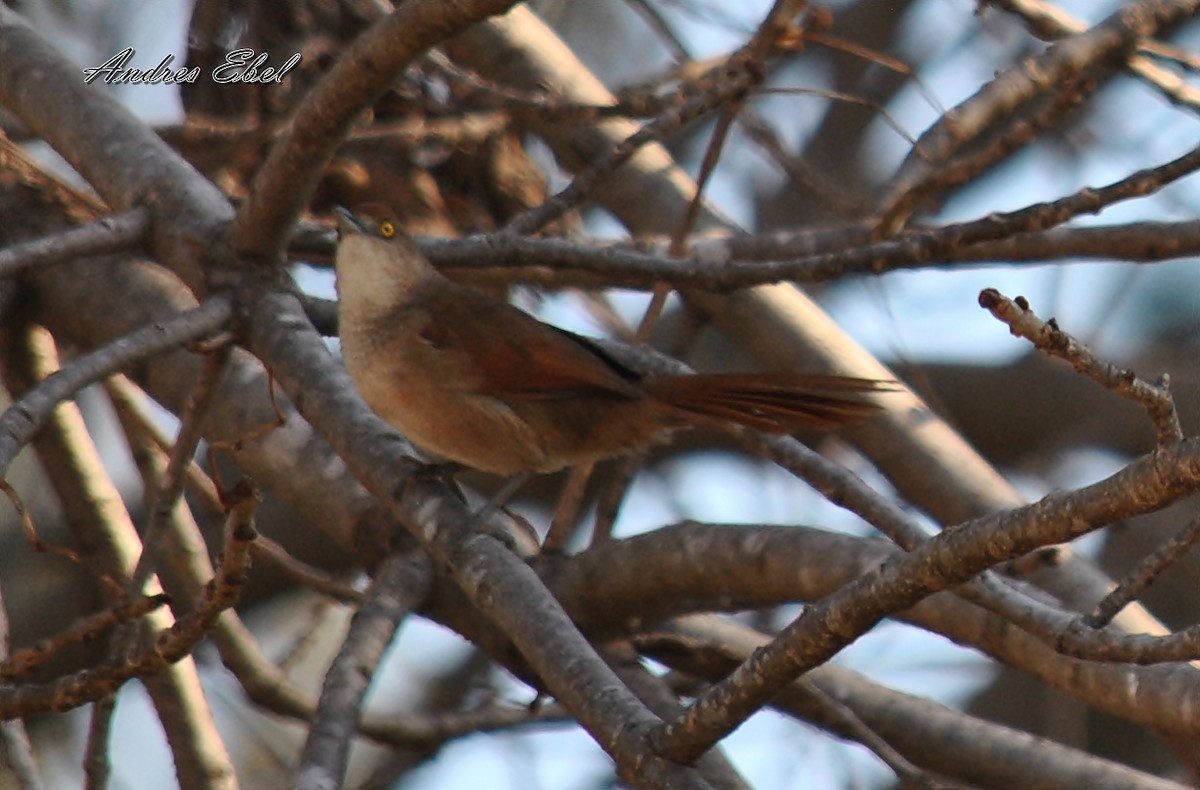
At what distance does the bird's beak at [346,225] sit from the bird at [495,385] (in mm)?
131

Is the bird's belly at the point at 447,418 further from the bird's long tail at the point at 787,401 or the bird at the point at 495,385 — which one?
the bird's long tail at the point at 787,401

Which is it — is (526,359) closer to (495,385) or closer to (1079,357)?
(495,385)

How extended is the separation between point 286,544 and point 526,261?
79.6 inches

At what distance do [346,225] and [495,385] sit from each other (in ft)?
2.13

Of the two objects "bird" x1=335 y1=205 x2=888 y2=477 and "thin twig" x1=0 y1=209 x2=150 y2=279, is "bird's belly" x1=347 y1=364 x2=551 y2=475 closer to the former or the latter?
"bird" x1=335 y1=205 x2=888 y2=477

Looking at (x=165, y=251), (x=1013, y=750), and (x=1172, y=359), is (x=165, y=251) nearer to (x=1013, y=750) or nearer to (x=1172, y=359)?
(x=1013, y=750)

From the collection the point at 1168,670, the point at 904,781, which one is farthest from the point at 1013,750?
the point at 1168,670

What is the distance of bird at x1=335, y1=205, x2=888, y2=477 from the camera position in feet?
11.7

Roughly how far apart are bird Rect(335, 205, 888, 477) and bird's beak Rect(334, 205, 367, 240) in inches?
5.2

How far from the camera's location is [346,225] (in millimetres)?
3924

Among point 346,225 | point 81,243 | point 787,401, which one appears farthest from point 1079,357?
point 346,225

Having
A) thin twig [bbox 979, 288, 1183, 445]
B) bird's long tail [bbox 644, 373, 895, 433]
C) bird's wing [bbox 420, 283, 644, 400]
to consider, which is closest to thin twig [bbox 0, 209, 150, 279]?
bird's wing [bbox 420, 283, 644, 400]

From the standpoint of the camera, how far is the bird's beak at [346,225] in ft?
12.8

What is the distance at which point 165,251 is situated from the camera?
3361 mm
